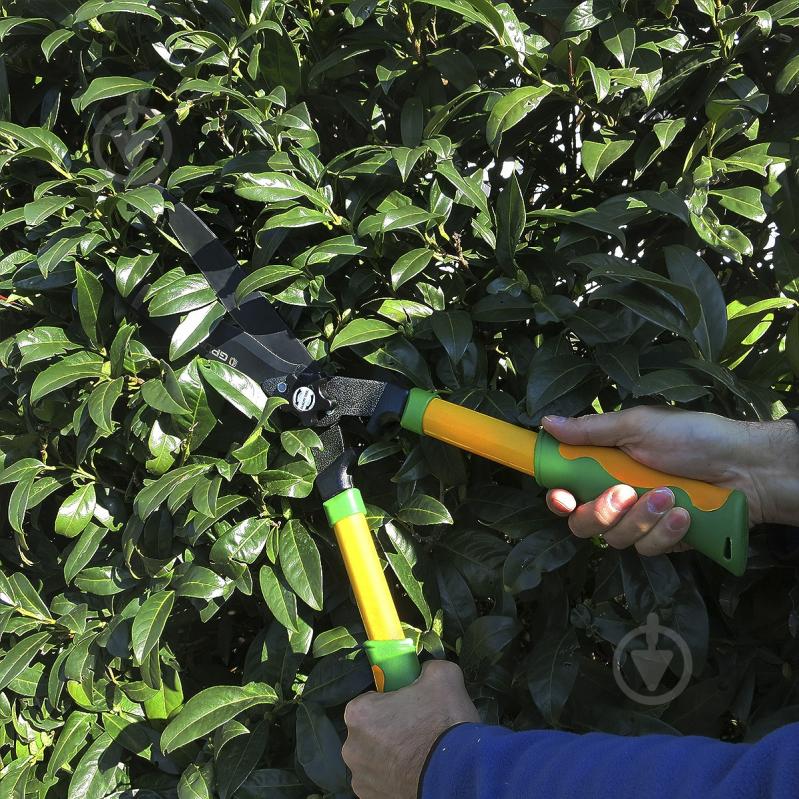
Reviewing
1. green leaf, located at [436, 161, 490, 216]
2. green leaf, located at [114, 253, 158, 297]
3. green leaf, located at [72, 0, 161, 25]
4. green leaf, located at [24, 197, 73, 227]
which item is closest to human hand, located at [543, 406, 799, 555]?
green leaf, located at [436, 161, 490, 216]

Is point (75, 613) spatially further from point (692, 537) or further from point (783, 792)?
point (783, 792)

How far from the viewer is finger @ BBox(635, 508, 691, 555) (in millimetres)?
1403

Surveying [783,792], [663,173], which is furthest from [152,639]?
[663,173]

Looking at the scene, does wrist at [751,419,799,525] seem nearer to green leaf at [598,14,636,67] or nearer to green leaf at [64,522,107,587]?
green leaf at [598,14,636,67]

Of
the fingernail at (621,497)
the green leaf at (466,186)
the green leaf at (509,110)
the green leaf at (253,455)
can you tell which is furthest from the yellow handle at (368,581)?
the green leaf at (509,110)

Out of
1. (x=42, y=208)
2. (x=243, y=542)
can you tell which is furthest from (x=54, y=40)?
(x=243, y=542)

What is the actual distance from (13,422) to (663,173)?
169 centimetres

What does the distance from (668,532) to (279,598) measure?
0.81 meters

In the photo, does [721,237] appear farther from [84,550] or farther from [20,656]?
[20,656]

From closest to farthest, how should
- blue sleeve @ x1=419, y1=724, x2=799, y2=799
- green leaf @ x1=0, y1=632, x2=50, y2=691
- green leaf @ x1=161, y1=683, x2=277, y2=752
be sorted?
blue sleeve @ x1=419, y1=724, x2=799, y2=799 < green leaf @ x1=161, y1=683, x2=277, y2=752 < green leaf @ x1=0, y1=632, x2=50, y2=691

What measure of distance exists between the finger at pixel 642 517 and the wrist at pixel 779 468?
0.75 feet

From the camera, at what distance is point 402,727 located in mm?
1361

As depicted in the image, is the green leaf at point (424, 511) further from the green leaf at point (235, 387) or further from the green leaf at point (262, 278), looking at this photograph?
the green leaf at point (262, 278)

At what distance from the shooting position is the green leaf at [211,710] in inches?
68.2
